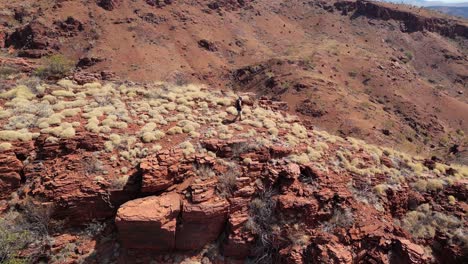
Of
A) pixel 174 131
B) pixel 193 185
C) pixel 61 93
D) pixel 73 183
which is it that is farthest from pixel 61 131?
pixel 193 185

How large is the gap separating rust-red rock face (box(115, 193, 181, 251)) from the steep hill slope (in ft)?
104

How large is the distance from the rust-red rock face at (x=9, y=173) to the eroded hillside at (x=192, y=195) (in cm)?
4

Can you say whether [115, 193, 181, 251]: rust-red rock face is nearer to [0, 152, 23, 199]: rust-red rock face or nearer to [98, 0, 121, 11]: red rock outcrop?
[0, 152, 23, 199]: rust-red rock face

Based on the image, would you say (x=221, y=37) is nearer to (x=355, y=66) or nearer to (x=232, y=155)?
(x=355, y=66)

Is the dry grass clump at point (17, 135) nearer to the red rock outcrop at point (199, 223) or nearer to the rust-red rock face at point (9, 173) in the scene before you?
the rust-red rock face at point (9, 173)

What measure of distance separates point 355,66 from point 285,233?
200 feet

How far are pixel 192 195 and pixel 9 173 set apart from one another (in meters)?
7.20

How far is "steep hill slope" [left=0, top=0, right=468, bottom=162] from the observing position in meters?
52.7

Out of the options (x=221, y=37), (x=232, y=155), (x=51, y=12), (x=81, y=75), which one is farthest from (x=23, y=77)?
(x=221, y=37)

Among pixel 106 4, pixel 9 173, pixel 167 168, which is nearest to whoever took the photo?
pixel 9 173

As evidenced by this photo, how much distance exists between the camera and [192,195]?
13344mm

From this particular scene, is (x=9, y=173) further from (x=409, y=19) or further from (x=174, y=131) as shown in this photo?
(x=409, y=19)

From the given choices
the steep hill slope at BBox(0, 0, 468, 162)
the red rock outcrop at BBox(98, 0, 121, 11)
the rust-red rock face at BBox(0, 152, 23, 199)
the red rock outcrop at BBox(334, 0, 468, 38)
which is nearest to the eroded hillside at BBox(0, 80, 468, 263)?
the rust-red rock face at BBox(0, 152, 23, 199)

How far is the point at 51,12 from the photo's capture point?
64688mm
